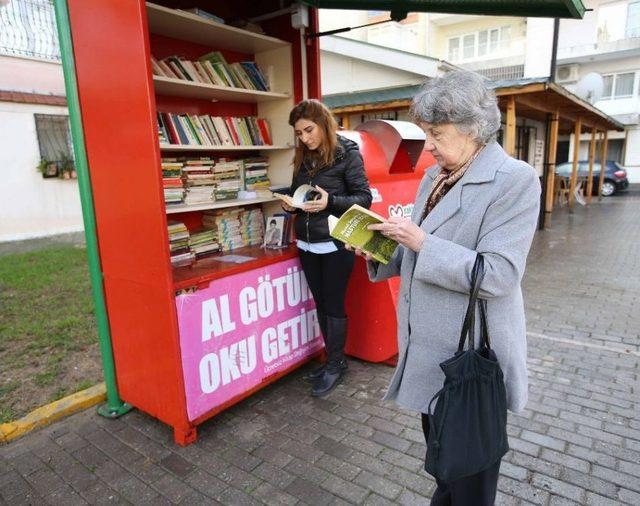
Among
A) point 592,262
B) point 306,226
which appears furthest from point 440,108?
point 592,262

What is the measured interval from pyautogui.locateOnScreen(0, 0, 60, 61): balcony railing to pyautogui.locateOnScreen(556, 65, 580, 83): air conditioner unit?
25.4 m

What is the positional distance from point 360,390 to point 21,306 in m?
4.03

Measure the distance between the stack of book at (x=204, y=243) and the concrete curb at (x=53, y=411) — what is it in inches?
46.8

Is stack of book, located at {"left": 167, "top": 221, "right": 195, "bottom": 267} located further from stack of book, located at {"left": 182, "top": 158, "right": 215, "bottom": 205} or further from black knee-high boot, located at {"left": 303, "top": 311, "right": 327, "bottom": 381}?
black knee-high boot, located at {"left": 303, "top": 311, "right": 327, "bottom": 381}

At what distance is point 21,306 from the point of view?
16.9ft

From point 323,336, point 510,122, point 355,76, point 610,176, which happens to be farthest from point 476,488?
point 610,176

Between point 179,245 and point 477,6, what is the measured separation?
2905mm

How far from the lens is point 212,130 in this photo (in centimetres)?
348

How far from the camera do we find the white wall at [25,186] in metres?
9.35

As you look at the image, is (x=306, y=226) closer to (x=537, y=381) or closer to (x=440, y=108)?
(x=440, y=108)

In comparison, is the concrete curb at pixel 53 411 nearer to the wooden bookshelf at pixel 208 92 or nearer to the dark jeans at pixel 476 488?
the wooden bookshelf at pixel 208 92

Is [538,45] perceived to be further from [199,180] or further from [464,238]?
[464,238]

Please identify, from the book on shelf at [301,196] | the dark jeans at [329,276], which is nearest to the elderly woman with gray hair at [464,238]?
the book on shelf at [301,196]

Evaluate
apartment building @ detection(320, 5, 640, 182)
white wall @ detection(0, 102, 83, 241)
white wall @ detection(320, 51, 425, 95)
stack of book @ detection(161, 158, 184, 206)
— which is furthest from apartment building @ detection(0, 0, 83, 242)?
apartment building @ detection(320, 5, 640, 182)
